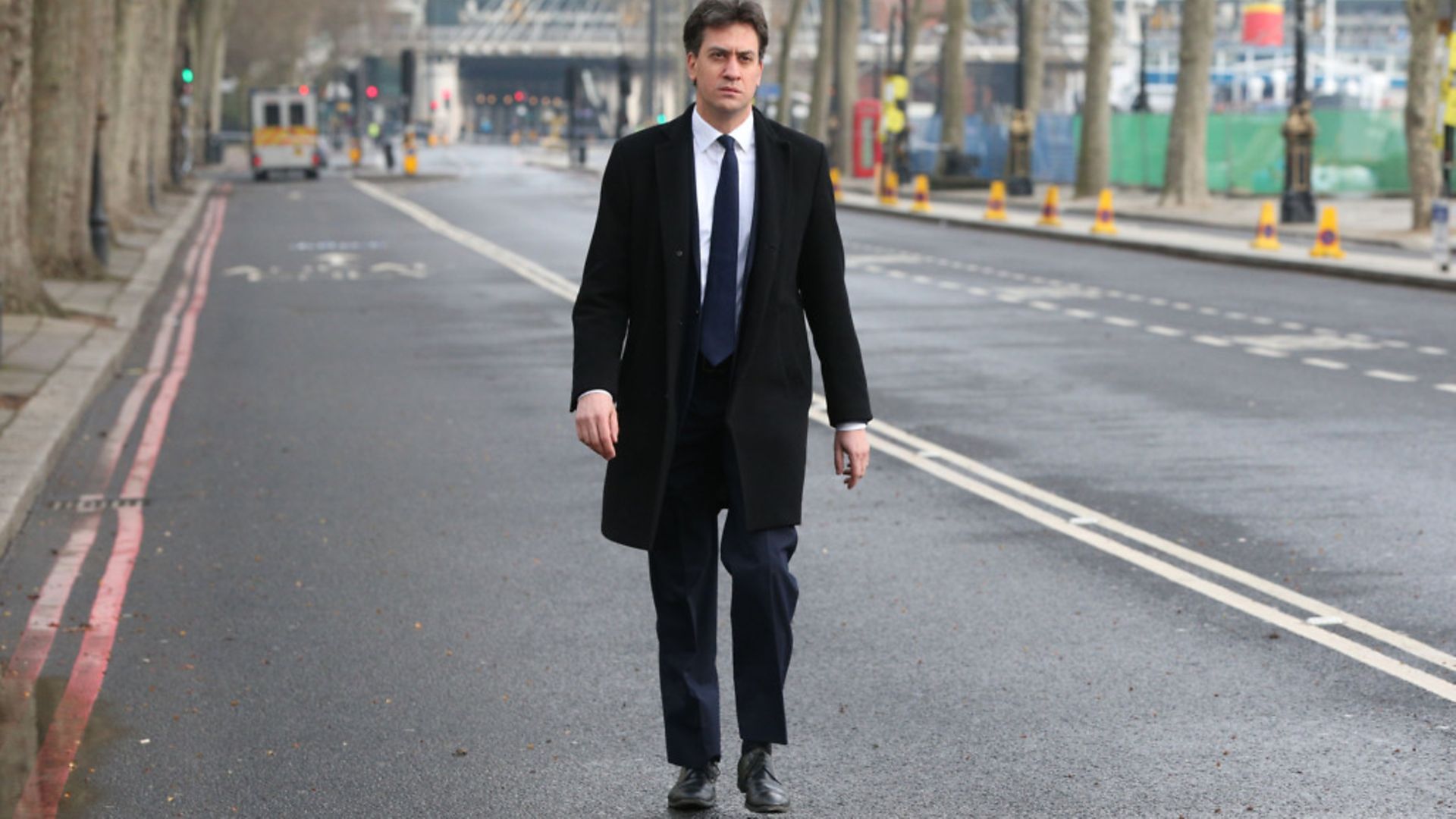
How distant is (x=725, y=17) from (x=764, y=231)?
0.50m

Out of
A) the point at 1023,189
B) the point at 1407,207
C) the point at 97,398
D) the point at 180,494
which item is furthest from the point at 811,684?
the point at 1023,189

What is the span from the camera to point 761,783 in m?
5.51

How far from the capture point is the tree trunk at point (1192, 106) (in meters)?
43.4

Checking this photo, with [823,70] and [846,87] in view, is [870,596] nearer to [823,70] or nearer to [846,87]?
[846,87]

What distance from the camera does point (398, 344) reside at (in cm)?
1856

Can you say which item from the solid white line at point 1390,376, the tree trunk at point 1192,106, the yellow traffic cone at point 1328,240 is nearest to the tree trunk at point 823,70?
the tree trunk at point 1192,106

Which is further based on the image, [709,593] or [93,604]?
[93,604]

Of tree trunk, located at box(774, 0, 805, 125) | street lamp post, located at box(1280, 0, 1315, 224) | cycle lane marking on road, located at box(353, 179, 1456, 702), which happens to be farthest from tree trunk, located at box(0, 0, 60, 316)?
tree trunk, located at box(774, 0, 805, 125)

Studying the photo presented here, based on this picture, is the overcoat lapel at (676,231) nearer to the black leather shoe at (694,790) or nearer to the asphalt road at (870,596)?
the black leather shoe at (694,790)

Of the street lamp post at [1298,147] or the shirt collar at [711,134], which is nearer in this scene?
the shirt collar at [711,134]

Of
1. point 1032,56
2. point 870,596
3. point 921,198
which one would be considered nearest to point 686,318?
point 870,596

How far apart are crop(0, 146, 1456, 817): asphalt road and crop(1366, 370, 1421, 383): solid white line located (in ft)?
0.17

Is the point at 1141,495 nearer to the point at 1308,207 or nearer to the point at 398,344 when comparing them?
the point at 398,344

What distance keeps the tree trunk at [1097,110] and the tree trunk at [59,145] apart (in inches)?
1091
